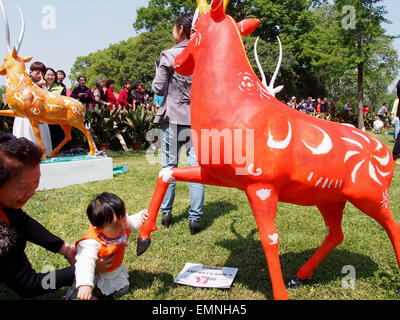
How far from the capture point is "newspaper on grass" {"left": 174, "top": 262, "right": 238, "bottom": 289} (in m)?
2.40

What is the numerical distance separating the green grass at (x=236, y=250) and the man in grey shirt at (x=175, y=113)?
241mm

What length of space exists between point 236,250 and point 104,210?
4.63 ft

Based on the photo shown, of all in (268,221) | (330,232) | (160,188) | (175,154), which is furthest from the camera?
(175,154)

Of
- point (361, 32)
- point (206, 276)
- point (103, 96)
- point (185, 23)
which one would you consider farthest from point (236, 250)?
point (361, 32)

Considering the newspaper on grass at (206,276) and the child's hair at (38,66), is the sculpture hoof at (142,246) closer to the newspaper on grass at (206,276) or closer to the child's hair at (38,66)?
the newspaper on grass at (206,276)

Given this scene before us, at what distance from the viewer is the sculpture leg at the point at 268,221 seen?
1.89 metres

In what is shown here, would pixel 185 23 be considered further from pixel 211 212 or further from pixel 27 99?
pixel 27 99

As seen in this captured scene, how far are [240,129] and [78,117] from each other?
14.0 feet

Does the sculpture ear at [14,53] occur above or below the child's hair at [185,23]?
below

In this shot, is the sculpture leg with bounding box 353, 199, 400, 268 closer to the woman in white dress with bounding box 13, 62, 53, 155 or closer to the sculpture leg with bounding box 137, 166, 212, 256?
the sculpture leg with bounding box 137, 166, 212, 256

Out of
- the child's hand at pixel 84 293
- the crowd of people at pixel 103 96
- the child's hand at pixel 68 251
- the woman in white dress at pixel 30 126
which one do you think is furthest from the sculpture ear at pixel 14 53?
the child's hand at pixel 84 293

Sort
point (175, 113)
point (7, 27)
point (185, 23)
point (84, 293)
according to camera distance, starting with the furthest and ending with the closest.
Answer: point (7, 27)
point (175, 113)
point (185, 23)
point (84, 293)

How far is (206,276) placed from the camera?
2518mm

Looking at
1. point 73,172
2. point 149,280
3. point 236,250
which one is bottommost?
point 73,172
